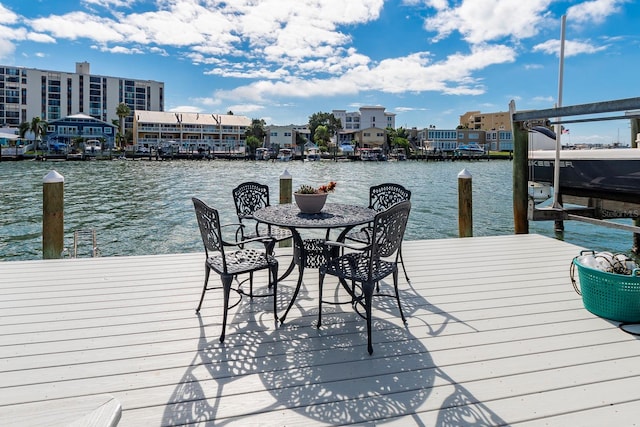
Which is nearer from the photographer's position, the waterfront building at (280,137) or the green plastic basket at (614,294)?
the green plastic basket at (614,294)

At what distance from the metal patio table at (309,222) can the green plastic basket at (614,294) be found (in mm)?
1582

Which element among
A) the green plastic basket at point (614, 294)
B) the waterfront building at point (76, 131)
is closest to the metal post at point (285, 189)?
the green plastic basket at point (614, 294)

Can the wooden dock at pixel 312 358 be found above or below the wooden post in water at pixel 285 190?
below

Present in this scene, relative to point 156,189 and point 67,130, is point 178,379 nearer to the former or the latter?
point 156,189

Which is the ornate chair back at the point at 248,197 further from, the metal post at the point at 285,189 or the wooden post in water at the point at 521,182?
the wooden post in water at the point at 521,182

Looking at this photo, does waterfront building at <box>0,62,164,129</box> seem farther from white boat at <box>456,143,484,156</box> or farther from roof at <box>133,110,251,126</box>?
white boat at <box>456,143,484,156</box>

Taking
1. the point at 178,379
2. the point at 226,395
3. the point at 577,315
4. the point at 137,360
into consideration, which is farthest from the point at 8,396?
the point at 577,315

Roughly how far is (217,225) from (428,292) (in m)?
1.87

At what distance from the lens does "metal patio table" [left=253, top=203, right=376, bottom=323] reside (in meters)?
2.92

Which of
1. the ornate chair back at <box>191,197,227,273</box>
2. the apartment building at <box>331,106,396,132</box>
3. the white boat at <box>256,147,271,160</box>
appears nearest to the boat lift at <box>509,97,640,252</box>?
the ornate chair back at <box>191,197,227,273</box>

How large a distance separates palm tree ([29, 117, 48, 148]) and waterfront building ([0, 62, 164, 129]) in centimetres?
1891

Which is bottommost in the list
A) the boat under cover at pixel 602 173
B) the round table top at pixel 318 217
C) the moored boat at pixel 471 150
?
the round table top at pixel 318 217

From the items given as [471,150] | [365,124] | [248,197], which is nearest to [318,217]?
[248,197]

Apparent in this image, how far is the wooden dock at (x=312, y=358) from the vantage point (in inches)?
72.4
